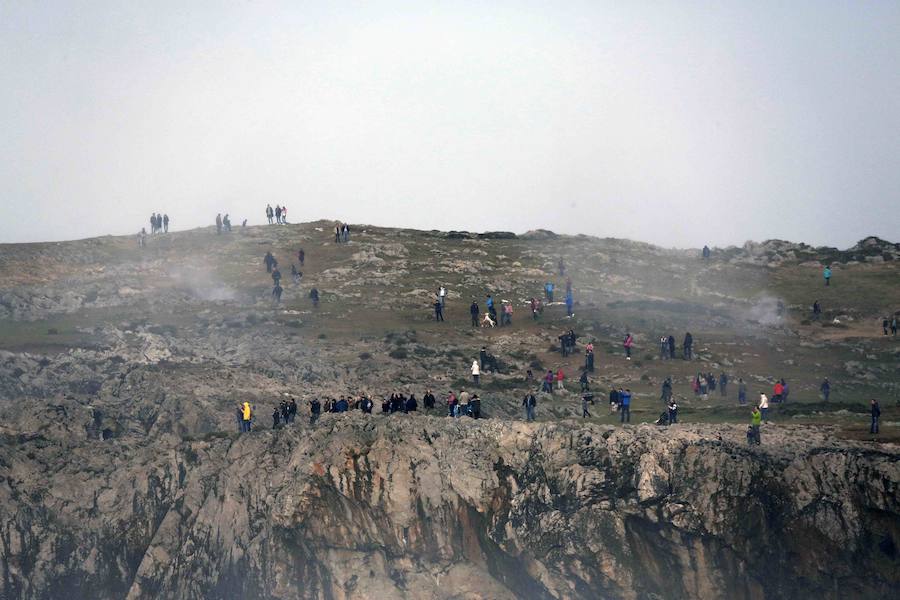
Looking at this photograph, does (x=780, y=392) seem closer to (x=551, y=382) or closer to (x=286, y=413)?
(x=551, y=382)

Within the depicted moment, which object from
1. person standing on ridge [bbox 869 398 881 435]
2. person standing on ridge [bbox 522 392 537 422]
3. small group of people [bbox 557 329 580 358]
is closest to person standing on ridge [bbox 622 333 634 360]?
small group of people [bbox 557 329 580 358]

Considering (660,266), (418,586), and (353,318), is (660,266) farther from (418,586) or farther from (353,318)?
(418,586)

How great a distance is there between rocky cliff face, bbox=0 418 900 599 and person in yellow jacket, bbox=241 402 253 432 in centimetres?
142

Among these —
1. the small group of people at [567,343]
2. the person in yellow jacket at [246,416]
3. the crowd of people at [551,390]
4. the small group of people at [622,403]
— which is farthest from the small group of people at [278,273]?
the small group of people at [622,403]

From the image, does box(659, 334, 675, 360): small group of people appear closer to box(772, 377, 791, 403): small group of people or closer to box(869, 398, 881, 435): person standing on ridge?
box(772, 377, 791, 403): small group of people

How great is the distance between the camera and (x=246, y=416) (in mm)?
52750

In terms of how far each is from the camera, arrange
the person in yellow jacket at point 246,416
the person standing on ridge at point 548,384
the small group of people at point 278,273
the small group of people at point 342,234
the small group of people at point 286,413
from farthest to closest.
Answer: the small group of people at point 342,234 < the small group of people at point 278,273 < the person standing on ridge at point 548,384 < the small group of people at point 286,413 < the person in yellow jacket at point 246,416

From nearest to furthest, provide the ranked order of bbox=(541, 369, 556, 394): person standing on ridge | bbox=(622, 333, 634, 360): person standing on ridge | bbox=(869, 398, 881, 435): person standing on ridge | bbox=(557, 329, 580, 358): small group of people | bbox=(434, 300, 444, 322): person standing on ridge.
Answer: bbox=(869, 398, 881, 435): person standing on ridge
bbox=(541, 369, 556, 394): person standing on ridge
bbox=(622, 333, 634, 360): person standing on ridge
bbox=(557, 329, 580, 358): small group of people
bbox=(434, 300, 444, 322): person standing on ridge

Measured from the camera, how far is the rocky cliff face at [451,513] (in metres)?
41.9

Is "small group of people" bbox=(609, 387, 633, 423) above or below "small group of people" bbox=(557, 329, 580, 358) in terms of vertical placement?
below

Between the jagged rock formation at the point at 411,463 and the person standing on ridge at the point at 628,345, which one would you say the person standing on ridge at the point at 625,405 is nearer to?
the jagged rock formation at the point at 411,463

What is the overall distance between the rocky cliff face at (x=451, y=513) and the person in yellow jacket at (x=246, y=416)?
1422 mm

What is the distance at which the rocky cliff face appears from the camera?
41.9m

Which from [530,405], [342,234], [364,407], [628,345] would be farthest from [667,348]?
[342,234]
